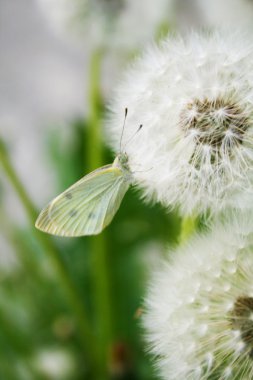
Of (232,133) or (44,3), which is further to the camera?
(44,3)

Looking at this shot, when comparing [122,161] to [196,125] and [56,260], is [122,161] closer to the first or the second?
[196,125]

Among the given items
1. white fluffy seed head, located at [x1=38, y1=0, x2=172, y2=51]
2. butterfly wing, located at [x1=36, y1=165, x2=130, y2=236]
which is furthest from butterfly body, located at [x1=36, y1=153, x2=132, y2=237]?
white fluffy seed head, located at [x1=38, y1=0, x2=172, y2=51]

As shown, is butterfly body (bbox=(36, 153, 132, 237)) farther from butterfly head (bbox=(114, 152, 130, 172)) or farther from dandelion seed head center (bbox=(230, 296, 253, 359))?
dandelion seed head center (bbox=(230, 296, 253, 359))

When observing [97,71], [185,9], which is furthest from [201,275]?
[185,9]

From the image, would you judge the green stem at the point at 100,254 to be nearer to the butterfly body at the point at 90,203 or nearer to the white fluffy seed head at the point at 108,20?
the white fluffy seed head at the point at 108,20

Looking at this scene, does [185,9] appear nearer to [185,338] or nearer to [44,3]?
[44,3]
